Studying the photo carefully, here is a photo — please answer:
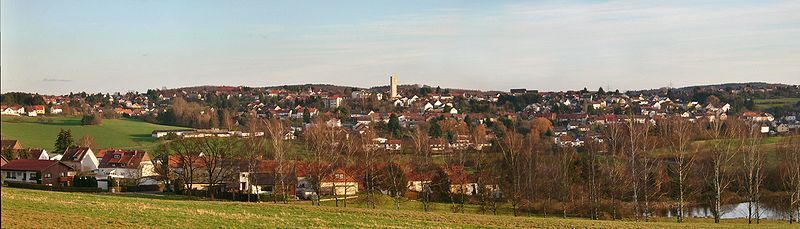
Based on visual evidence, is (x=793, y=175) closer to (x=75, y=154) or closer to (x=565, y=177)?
(x=565, y=177)

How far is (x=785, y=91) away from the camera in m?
191

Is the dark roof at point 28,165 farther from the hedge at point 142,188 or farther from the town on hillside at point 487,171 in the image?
the hedge at point 142,188

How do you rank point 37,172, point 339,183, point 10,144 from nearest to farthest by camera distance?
point 339,183 → point 37,172 → point 10,144

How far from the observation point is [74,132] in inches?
3989

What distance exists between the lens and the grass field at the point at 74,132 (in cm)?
9100

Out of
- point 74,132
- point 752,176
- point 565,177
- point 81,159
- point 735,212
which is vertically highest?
point 74,132

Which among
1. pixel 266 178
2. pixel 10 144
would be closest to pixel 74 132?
pixel 10 144

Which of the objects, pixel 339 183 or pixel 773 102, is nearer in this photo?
pixel 339 183

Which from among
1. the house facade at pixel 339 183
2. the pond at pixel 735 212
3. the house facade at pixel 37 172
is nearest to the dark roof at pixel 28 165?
the house facade at pixel 37 172

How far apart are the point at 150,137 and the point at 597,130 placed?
70.4 meters

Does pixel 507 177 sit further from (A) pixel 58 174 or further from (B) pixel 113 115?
(B) pixel 113 115

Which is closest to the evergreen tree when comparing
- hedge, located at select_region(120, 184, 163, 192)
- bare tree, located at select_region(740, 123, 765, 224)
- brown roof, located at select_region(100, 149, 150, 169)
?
brown roof, located at select_region(100, 149, 150, 169)

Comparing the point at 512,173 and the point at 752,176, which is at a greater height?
the point at 512,173

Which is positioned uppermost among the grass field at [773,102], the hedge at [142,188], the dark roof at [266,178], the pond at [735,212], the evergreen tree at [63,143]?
the grass field at [773,102]
